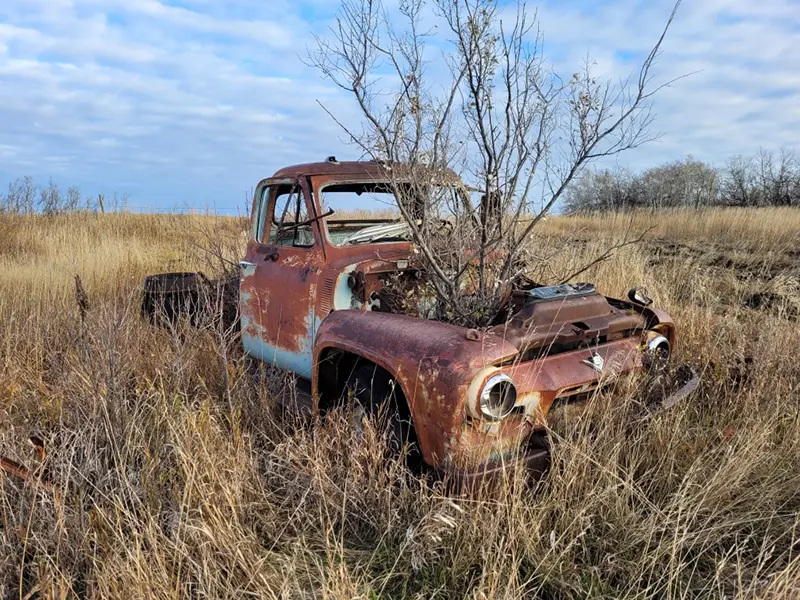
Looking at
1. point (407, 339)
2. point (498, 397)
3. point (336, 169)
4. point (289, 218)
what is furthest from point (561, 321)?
point (289, 218)

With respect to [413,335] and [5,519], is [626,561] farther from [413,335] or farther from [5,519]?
[5,519]

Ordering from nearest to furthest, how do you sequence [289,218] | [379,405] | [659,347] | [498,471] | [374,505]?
[498,471]
[374,505]
[379,405]
[659,347]
[289,218]

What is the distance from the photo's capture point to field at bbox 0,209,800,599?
6.80 feet

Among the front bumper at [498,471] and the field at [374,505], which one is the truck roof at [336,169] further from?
the front bumper at [498,471]

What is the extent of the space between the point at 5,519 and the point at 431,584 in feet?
5.87

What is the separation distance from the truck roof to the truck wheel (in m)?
1.50

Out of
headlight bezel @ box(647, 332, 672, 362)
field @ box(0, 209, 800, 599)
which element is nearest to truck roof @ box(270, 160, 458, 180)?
field @ box(0, 209, 800, 599)

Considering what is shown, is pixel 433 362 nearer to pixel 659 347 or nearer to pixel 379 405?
pixel 379 405

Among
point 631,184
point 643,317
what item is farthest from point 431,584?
point 631,184

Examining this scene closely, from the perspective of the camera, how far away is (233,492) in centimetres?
249

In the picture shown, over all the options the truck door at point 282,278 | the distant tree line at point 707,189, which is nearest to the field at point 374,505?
the truck door at point 282,278

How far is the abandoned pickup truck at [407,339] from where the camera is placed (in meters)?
2.34

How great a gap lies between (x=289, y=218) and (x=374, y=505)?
2.56m

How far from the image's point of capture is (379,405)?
9.06ft
